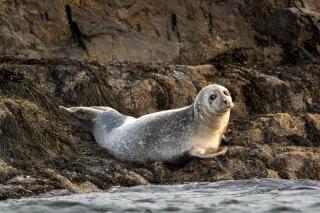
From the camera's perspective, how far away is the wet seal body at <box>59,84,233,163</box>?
11.6 m

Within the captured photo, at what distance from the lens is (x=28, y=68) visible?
44.7 ft

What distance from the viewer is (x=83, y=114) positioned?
12.8 m

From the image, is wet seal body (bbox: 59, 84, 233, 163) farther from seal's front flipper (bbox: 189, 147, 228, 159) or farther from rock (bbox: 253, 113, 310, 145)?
rock (bbox: 253, 113, 310, 145)

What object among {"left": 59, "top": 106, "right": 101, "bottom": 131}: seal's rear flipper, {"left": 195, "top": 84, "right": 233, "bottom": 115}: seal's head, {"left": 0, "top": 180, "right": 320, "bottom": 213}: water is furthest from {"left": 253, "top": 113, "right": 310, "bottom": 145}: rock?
{"left": 59, "top": 106, "right": 101, "bottom": 131}: seal's rear flipper

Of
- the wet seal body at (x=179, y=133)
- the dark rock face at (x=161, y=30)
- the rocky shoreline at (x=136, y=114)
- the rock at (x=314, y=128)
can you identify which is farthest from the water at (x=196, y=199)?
the dark rock face at (x=161, y=30)

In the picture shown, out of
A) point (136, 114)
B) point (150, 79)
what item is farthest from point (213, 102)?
point (150, 79)

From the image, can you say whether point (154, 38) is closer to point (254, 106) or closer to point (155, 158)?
point (254, 106)

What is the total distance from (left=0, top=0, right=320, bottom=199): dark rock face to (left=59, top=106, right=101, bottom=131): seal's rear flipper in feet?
0.37

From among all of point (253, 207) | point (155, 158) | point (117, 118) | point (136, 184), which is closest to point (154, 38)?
point (117, 118)

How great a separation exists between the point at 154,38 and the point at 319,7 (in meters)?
3.60

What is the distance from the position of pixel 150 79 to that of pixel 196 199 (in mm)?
4639

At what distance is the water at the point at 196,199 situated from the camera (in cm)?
892

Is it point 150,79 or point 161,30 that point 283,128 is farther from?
point 161,30

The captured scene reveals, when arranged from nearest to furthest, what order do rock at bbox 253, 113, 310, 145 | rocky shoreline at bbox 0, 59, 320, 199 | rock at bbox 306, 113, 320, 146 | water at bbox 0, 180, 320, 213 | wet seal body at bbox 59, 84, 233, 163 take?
water at bbox 0, 180, 320, 213, rocky shoreline at bbox 0, 59, 320, 199, wet seal body at bbox 59, 84, 233, 163, rock at bbox 253, 113, 310, 145, rock at bbox 306, 113, 320, 146
